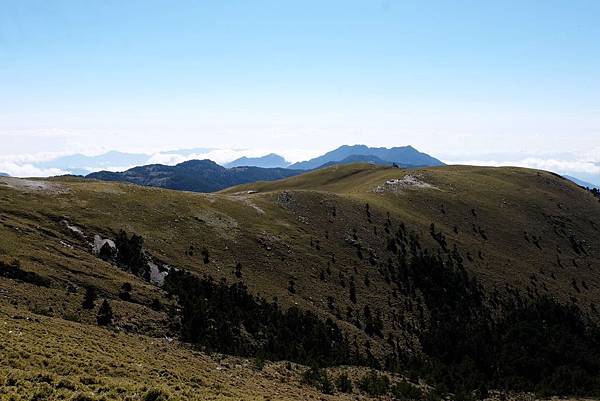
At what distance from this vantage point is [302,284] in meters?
73.7


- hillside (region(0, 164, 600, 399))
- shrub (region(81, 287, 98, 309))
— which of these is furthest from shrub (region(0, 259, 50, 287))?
shrub (region(81, 287, 98, 309))

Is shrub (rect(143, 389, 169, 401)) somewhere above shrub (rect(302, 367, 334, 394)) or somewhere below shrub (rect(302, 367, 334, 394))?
above

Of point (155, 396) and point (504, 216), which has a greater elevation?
point (504, 216)

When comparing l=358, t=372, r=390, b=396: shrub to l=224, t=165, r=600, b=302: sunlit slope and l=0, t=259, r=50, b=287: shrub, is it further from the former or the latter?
l=224, t=165, r=600, b=302: sunlit slope

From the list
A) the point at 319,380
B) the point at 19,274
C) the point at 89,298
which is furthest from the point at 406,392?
the point at 19,274

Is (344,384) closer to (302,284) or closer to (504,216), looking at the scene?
(302,284)

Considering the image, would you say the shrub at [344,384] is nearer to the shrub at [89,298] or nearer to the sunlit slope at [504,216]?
the shrub at [89,298]

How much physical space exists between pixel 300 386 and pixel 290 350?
40.6 ft

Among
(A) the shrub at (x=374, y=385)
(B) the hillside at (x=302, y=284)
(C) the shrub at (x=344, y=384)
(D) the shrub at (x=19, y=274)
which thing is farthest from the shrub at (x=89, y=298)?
(A) the shrub at (x=374, y=385)

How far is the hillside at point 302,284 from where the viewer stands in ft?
135

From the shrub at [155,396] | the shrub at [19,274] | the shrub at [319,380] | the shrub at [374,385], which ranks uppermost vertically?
the shrub at [19,274]

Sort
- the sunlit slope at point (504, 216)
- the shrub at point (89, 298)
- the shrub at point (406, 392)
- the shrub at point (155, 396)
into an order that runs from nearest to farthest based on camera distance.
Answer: the shrub at point (155, 396) < the shrub at point (89, 298) < the shrub at point (406, 392) < the sunlit slope at point (504, 216)

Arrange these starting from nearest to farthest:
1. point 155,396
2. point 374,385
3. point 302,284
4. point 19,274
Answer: point 155,396
point 19,274
point 374,385
point 302,284

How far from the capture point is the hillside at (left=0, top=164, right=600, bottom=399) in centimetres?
4128
